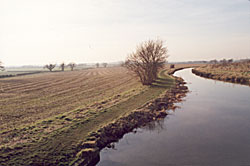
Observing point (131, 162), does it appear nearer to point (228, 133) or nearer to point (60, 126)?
point (60, 126)

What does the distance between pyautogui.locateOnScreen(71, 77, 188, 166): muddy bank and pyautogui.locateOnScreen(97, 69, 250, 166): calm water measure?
0.53 meters

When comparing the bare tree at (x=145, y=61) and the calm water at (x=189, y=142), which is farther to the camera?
the bare tree at (x=145, y=61)

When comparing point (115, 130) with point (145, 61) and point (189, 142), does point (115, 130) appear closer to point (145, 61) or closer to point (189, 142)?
point (189, 142)

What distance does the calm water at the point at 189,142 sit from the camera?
30.8ft

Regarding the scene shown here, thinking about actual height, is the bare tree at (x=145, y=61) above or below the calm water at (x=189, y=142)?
above

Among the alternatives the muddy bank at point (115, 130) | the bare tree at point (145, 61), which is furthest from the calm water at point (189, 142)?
the bare tree at point (145, 61)

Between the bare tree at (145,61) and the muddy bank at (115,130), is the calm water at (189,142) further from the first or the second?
the bare tree at (145,61)

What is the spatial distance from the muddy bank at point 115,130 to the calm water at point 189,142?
0.53m

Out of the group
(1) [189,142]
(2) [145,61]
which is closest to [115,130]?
(1) [189,142]

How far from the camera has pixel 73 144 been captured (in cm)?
1006

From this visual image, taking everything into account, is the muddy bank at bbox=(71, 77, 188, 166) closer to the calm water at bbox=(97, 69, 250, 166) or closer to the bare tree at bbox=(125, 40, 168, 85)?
the calm water at bbox=(97, 69, 250, 166)

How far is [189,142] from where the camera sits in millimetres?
11250

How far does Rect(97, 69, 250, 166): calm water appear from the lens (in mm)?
9397

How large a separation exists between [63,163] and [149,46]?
27.5 m
